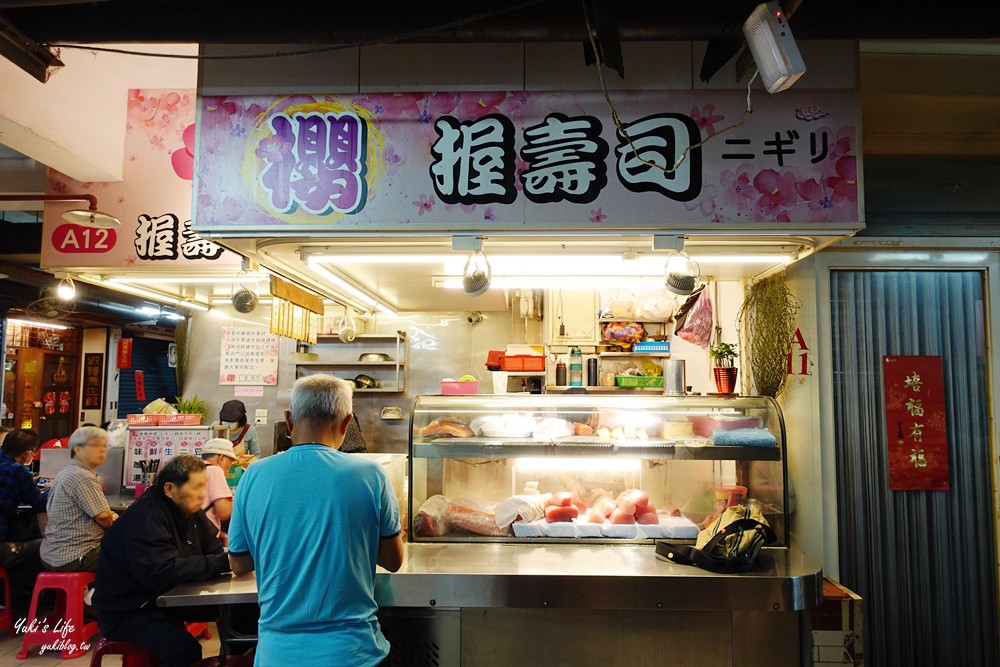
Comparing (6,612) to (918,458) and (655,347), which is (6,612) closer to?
(655,347)

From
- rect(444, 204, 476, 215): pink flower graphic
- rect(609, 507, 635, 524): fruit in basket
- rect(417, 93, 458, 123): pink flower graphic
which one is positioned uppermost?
rect(417, 93, 458, 123): pink flower graphic

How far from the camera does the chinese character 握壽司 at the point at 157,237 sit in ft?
17.5

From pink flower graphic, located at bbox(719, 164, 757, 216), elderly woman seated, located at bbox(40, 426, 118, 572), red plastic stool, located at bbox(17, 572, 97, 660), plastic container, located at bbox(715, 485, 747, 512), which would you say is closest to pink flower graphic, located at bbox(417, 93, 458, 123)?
pink flower graphic, located at bbox(719, 164, 757, 216)

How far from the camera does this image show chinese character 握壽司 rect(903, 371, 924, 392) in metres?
3.88

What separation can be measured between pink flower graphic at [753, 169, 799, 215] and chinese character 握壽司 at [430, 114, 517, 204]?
1.24 m

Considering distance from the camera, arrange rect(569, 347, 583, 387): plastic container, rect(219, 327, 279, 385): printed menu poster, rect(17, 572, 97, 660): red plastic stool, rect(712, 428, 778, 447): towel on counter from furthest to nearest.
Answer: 1. rect(219, 327, 279, 385): printed menu poster
2. rect(569, 347, 583, 387): plastic container
3. rect(17, 572, 97, 660): red plastic stool
4. rect(712, 428, 778, 447): towel on counter

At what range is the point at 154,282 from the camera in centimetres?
615

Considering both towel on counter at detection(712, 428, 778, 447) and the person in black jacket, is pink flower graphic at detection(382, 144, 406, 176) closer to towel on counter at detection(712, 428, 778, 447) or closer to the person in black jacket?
the person in black jacket

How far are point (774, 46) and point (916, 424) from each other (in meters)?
2.71

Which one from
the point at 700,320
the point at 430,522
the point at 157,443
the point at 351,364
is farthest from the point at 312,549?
the point at 351,364

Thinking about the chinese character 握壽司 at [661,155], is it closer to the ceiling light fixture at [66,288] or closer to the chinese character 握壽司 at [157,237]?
the chinese character 握壽司 at [157,237]

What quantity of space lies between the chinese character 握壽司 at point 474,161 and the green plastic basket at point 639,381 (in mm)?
3548

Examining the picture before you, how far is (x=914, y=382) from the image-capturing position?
153 inches

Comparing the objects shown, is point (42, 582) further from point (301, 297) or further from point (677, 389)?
point (677, 389)
